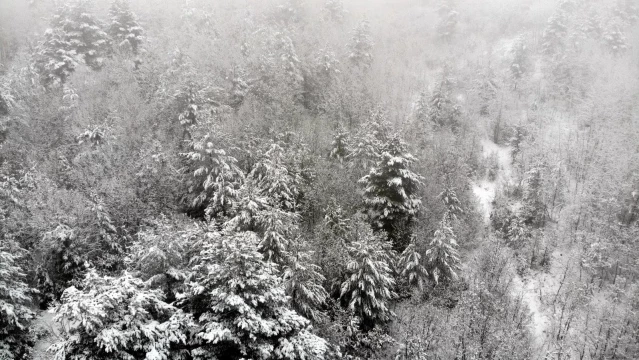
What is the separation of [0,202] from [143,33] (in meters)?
22.4

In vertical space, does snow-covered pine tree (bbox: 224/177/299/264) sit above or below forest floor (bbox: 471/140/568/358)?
above

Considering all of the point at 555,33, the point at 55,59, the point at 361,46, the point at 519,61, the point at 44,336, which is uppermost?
the point at 55,59

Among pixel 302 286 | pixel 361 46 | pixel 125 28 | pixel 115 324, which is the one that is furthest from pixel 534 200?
pixel 125 28

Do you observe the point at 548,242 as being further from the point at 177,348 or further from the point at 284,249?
the point at 177,348

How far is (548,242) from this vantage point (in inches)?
1133

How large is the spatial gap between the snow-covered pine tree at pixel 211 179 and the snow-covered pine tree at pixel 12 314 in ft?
32.2

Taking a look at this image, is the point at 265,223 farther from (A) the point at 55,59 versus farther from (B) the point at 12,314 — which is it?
(A) the point at 55,59

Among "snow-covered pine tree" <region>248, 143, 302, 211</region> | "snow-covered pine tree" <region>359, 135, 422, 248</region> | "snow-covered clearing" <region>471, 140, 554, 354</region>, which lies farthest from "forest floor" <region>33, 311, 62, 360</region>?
"snow-covered clearing" <region>471, 140, 554, 354</region>

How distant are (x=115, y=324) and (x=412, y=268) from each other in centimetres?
1804

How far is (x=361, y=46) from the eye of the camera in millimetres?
42656

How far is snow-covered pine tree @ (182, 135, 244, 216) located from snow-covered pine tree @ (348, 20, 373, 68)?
23.4 metres

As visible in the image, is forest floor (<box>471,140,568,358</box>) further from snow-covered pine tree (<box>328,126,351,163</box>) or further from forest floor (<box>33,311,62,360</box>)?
forest floor (<box>33,311,62,360</box>)

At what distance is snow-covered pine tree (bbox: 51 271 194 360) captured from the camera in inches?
465

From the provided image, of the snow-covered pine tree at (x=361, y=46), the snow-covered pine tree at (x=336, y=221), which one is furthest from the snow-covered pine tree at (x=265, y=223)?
the snow-covered pine tree at (x=361, y=46)
